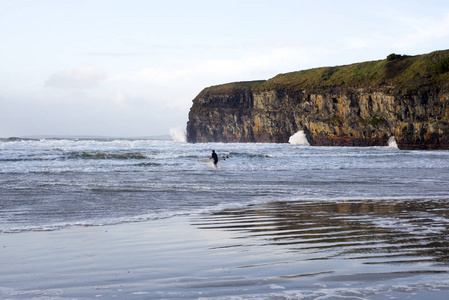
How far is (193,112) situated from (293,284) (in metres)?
93.7

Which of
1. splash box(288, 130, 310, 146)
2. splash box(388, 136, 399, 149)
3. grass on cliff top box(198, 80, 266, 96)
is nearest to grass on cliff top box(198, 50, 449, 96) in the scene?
grass on cliff top box(198, 80, 266, 96)

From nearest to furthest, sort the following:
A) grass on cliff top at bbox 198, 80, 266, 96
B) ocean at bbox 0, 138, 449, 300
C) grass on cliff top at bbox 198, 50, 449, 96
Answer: ocean at bbox 0, 138, 449, 300, grass on cliff top at bbox 198, 50, 449, 96, grass on cliff top at bbox 198, 80, 266, 96

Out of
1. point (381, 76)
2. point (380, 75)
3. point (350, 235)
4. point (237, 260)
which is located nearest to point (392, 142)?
point (381, 76)

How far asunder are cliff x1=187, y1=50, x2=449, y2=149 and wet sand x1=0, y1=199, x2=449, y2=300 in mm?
49704

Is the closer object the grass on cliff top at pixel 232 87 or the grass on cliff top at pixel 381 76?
the grass on cliff top at pixel 381 76

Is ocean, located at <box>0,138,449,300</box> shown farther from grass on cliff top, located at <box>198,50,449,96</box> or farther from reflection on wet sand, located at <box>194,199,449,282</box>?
grass on cliff top, located at <box>198,50,449,96</box>

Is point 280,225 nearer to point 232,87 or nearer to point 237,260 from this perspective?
point 237,260

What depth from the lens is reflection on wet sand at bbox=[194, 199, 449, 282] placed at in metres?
4.38

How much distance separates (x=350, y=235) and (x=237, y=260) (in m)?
2.15

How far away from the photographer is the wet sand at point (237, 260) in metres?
3.71

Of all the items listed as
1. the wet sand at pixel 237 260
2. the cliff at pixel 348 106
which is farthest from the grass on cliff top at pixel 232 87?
the wet sand at pixel 237 260

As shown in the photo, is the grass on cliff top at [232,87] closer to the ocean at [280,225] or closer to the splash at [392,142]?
the splash at [392,142]

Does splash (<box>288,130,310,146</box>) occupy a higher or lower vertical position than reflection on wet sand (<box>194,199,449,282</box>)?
higher

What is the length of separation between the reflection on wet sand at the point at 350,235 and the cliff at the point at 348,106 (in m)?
46.9
